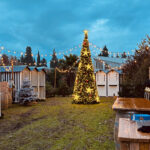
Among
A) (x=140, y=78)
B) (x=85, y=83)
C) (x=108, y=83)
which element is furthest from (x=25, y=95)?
(x=108, y=83)

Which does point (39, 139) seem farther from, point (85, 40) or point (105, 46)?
point (105, 46)

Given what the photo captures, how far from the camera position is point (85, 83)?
9758mm

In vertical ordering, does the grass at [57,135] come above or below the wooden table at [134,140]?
below

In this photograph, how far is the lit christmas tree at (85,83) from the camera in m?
9.72

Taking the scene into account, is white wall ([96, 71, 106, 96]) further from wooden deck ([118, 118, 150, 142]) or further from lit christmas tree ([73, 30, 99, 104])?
wooden deck ([118, 118, 150, 142])

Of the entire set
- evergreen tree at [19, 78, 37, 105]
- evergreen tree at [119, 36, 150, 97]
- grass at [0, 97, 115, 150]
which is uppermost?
evergreen tree at [119, 36, 150, 97]

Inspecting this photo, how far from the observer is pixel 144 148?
68.6 inches

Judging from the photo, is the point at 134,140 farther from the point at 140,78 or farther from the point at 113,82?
the point at 113,82

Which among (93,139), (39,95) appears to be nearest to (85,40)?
(39,95)

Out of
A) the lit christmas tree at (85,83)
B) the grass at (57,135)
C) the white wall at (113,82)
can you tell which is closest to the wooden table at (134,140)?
the grass at (57,135)

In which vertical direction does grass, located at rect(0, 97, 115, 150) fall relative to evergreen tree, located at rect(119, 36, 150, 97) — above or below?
below

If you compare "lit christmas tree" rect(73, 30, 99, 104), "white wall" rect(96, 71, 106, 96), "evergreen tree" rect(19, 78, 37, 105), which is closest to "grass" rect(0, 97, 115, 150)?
"evergreen tree" rect(19, 78, 37, 105)

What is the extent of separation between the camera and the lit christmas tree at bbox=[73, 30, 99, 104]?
972cm

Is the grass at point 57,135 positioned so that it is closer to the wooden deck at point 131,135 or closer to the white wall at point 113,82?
the wooden deck at point 131,135
